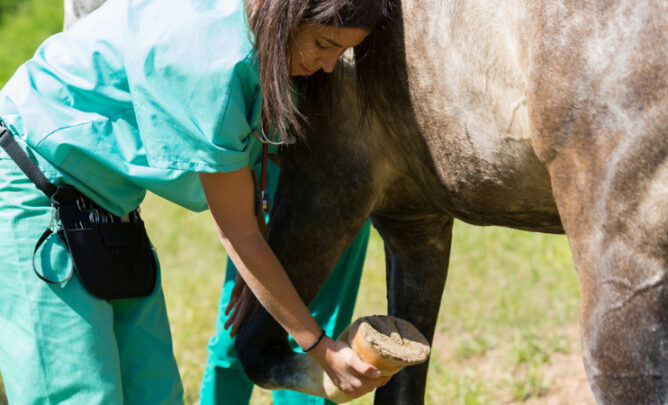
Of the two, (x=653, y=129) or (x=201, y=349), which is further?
(x=201, y=349)

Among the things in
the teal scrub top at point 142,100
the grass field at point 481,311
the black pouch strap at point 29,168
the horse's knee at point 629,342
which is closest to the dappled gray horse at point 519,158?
the horse's knee at point 629,342

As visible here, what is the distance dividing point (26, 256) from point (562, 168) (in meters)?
1.05

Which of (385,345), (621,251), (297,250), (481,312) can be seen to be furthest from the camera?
(481,312)

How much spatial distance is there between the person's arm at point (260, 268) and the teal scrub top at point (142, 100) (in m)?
0.05

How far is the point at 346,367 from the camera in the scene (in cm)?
163

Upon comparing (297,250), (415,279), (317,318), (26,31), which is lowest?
(26,31)

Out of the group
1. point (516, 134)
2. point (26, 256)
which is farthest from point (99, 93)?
point (516, 134)

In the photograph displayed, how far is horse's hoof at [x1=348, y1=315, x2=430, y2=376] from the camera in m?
1.57

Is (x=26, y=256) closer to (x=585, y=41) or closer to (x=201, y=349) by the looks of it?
(x=585, y=41)

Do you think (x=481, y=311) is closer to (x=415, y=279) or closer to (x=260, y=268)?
(x=415, y=279)

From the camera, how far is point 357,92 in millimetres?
1735

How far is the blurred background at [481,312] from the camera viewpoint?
3.11m

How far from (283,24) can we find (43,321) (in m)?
0.77

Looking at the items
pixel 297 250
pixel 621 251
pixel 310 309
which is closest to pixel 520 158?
pixel 621 251
